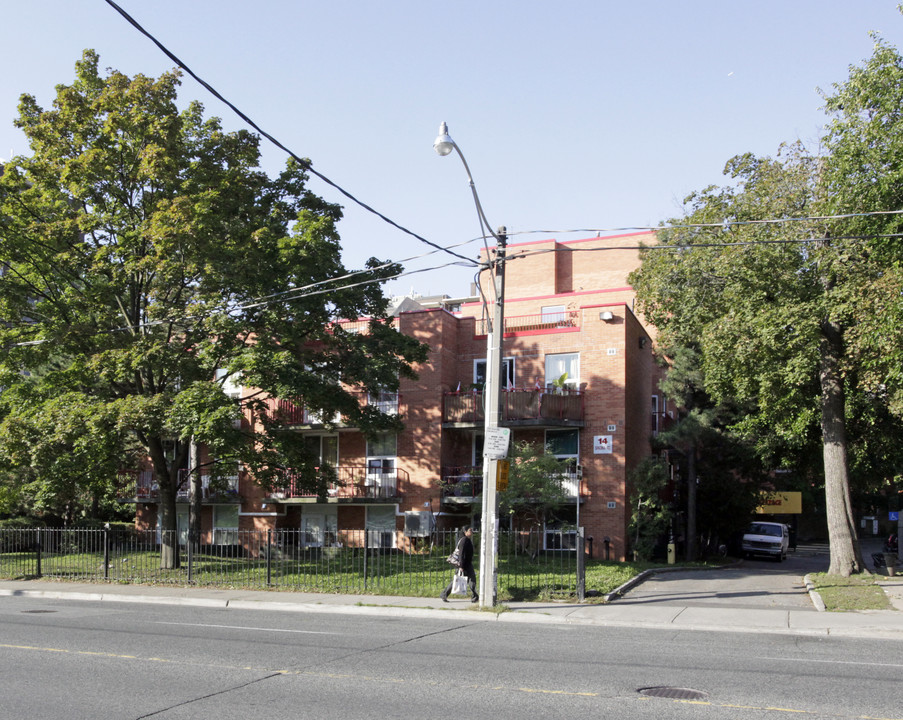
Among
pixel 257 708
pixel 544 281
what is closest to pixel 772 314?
pixel 257 708

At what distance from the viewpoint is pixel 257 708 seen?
7.60 meters

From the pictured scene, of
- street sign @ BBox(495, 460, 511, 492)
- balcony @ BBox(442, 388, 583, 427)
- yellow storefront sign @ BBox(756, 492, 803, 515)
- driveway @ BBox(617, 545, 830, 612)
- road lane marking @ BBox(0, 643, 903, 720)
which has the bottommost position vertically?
driveway @ BBox(617, 545, 830, 612)

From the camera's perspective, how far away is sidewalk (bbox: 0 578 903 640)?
1438 centimetres

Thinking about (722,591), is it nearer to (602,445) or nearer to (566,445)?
(602,445)

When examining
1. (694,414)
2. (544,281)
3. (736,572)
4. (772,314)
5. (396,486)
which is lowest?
(736,572)

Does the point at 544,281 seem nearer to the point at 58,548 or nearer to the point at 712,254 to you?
the point at 712,254

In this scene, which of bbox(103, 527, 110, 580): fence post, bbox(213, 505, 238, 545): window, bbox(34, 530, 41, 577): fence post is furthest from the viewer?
bbox(213, 505, 238, 545): window

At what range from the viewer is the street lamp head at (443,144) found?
1472 cm

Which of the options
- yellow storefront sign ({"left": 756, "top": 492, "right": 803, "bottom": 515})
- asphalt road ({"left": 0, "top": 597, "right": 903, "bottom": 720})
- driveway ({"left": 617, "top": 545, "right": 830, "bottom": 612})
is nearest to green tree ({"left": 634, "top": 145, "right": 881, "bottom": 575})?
driveway ({"left": 617, "top": 545, "right": 830, "bottom": 612})

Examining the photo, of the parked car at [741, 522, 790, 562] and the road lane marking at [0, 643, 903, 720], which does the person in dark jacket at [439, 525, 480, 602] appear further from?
the parked car at [741, 522, 790, 562]

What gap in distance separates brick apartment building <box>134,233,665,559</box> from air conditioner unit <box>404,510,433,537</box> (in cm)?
4

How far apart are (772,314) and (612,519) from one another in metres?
10.4

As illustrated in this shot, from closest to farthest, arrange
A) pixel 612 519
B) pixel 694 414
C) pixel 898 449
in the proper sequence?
pixel 898 449
pixel 612 519
pixel 694 414

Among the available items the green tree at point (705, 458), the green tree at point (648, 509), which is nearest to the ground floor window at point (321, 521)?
the green tree at point (648, 509)
